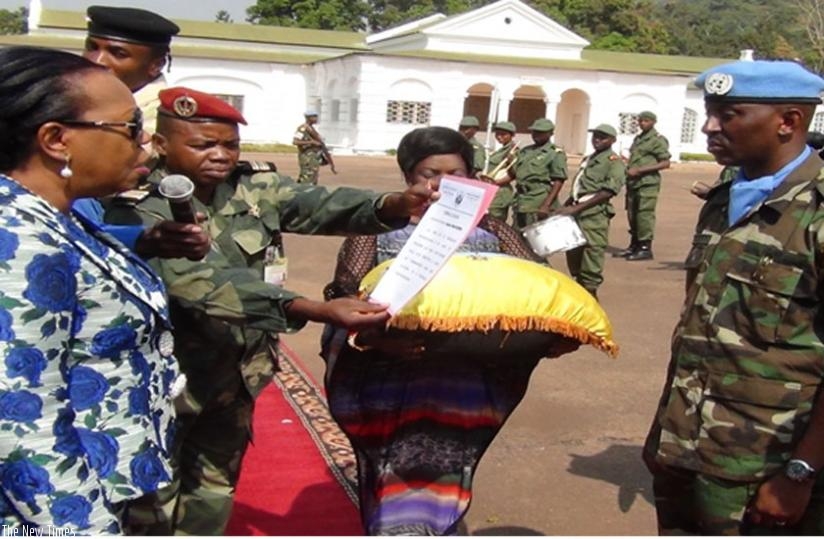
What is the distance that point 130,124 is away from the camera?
1765 millimetres

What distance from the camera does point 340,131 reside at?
35625mm

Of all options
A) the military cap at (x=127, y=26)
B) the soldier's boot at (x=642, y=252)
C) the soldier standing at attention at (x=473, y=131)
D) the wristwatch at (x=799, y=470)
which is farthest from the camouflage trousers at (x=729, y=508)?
the soldier's boot at (x=642, y=252)

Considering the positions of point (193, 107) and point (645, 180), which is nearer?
point (193, 107)

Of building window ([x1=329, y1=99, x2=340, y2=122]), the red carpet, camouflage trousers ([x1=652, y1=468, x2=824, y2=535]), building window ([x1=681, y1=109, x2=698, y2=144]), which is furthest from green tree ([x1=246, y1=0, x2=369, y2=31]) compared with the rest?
camouflage trousers ([x1=652, y1=468, x2=824, y2=535])

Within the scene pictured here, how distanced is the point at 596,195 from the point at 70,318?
7793 millimetres

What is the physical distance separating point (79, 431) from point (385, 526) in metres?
1.61

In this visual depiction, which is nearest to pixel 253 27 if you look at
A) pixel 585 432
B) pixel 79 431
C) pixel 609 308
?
pixel 609 308

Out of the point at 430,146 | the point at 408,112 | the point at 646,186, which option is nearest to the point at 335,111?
the point at 408,112

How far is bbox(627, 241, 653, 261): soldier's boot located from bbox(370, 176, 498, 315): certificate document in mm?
9216

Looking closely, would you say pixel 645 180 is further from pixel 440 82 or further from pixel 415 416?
pixel 440 82

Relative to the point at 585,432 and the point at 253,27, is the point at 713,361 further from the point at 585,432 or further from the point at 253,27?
the point at 253,27

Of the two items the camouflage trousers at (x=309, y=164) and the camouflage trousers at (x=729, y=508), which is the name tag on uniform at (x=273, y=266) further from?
the camouflage trousers at (x=309, y=164)

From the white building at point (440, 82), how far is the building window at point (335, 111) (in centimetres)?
4

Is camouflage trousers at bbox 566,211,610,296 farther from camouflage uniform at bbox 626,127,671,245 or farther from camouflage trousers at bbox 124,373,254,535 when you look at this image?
camouflage trousers at bbox 124,373,254,535
